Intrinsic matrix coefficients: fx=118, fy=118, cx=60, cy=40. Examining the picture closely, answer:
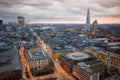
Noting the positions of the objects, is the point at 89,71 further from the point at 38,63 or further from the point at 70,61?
the point at 38,63

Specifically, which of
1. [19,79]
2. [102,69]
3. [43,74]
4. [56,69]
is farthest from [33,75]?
[102,69]

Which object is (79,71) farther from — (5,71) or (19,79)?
(5,71)

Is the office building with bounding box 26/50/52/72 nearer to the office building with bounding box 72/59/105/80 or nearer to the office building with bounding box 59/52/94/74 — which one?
the office building with bounding box 59/52/94/74

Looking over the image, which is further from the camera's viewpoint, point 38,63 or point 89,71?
point 38,63

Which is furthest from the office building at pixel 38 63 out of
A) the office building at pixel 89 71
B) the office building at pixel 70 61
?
the office building at pixel 89 71

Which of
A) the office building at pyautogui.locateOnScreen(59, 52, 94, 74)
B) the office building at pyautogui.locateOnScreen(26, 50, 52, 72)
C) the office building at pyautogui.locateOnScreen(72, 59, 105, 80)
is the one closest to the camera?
the office building at pyautogui.locateOnScreen(72, 59, 105, 80)

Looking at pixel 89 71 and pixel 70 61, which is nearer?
pixel 89 71

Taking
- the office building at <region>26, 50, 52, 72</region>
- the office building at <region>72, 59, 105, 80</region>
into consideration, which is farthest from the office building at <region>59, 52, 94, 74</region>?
the office building at <region>26, 50, 52, 72</region>

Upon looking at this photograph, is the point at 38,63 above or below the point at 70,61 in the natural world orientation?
below

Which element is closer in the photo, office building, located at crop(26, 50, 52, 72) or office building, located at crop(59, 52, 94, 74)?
office building, located at crop(59, 52, 94, 74)

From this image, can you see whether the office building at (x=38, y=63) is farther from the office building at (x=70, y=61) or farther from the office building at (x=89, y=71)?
the office building at (x=89, y=71)

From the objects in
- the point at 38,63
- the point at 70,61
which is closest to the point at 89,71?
the point at 70,61

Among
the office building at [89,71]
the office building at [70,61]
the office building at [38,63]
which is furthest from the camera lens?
the office building at [38,63]

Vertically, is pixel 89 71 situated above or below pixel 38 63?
above
